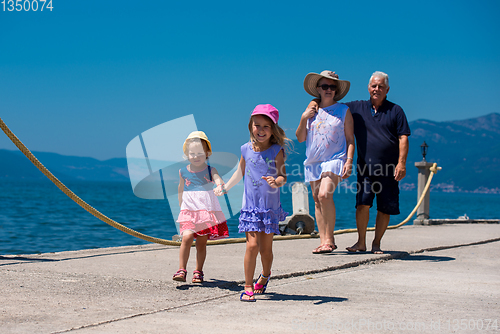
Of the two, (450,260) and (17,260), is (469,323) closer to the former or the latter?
(450,260)

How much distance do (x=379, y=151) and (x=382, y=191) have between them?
443 mm

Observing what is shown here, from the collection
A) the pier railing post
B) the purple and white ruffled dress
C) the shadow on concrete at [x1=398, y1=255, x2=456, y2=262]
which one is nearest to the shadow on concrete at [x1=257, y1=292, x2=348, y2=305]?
the purple and white ruffled dress

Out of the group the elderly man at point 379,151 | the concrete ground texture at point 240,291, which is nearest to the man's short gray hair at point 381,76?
the elderly man at point 379,151

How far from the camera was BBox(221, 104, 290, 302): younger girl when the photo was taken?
3.58m

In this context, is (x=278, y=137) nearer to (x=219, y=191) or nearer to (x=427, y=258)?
(x=219, y=191)

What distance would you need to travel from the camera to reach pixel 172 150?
534 centimetres

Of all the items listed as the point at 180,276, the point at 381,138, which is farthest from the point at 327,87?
the point at 180,276

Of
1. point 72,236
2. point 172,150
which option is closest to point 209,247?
point 172,150

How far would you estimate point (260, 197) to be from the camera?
12.0 feet

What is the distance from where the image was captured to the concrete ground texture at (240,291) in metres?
2.78

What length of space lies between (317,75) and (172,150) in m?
1.72

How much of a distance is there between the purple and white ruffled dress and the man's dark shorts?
7.05 feet

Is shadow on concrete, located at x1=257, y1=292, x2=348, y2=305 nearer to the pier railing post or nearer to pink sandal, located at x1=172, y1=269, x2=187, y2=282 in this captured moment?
pink sandal, located at x1=172, y1=269, x2=187, y2=282

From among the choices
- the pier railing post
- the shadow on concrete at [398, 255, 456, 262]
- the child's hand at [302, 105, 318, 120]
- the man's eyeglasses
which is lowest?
the shadow on concrete at [398, 255, 456, 262]
